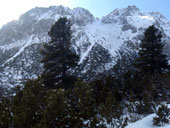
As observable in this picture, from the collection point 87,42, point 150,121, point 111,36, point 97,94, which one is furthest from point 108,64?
point 150,121

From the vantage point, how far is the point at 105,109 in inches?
340

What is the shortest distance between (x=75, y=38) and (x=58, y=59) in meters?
106

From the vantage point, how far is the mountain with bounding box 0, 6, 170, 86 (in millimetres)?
82875

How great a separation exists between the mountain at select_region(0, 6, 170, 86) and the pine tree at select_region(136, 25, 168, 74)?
47159mm

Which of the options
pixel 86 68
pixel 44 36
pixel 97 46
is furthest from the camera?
pixel 44 36

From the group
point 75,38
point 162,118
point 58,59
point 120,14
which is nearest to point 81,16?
point 75,38

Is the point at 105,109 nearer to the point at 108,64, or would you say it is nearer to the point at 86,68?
the point at 86,68

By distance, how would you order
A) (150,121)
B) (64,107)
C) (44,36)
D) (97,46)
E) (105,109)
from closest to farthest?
(64,107)
(150,121)
(105,109)
(97,46)
(44,36)

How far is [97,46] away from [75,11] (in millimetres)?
81343

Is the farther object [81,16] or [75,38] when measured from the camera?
[81,16]

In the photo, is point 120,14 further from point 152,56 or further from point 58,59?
point 58,59

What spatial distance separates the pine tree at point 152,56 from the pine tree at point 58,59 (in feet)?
28.8

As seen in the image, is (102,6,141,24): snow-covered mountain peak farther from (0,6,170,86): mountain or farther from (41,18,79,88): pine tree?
(41,18,79,88): pine tree

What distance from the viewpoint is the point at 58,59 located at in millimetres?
12133
